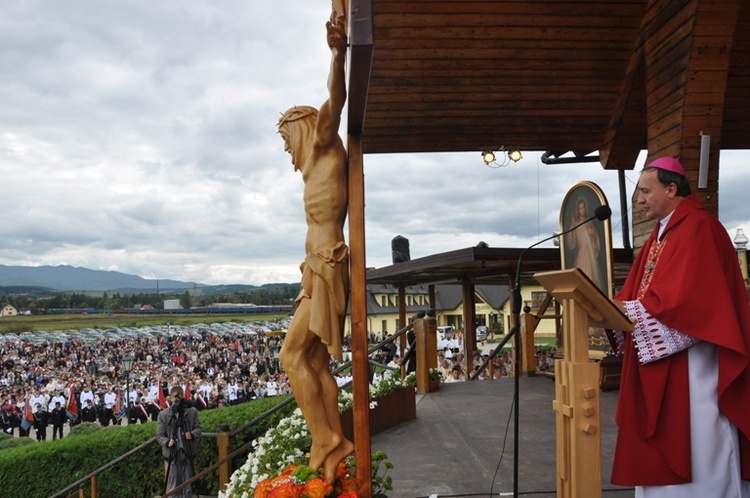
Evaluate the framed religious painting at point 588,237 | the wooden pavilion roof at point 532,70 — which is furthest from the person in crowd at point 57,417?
the framed religious painting at point 588,237

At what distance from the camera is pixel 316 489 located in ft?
11.5

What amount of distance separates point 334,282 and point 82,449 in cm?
1052

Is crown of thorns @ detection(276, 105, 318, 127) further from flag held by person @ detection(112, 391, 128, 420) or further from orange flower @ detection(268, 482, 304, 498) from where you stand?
flag held by person @ detection(112, 391, 128, 420)

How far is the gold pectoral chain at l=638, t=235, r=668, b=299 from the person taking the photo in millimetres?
3188

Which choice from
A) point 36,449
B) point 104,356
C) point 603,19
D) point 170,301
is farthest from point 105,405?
point 170,301

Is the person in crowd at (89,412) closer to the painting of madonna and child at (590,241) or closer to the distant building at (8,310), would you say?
the painting of madonna and child at (590,241)

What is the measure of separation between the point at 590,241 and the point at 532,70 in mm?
2796

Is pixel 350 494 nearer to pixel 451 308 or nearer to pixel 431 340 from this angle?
pixel 431 340

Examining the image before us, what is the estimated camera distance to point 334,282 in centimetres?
375

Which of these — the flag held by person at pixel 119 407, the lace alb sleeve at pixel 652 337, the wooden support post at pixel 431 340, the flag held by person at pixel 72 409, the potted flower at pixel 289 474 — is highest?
the lace alb sleeve at pixel 652 337

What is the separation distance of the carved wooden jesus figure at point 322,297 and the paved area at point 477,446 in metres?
1.31

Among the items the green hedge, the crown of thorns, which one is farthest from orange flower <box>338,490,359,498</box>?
the green hedge

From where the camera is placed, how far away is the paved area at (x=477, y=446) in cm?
492

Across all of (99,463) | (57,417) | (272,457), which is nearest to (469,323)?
(99,463)
